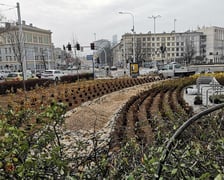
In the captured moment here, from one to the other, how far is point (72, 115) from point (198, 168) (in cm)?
820

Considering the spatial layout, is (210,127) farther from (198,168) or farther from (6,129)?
(6,129)

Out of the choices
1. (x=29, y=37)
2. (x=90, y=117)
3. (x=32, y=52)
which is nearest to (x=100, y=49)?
(x=32, y=52)

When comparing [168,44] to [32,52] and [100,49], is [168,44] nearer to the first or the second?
[100,49]

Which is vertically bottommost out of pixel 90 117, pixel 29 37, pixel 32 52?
pixel 90 117

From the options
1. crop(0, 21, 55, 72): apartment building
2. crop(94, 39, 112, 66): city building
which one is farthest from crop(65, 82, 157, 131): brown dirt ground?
crop(0, 21, 55, 72): apartment building

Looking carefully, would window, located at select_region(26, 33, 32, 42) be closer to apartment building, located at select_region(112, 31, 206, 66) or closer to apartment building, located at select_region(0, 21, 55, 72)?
apartment building, located at select_region(0, 21, 55, 72)

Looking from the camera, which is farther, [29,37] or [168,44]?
[168,44]

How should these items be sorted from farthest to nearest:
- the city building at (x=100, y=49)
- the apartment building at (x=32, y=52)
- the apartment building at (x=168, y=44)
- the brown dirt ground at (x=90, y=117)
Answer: the apartment building at (x=168, y=44) < the apartment building at (x=32, y=52) < the city building at (x=100, y=49) < the brown dirt ground at (x=90, y=117)

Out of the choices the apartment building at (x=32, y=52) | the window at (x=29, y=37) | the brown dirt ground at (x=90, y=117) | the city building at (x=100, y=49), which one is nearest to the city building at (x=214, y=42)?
the city building at (x=100, y=49)

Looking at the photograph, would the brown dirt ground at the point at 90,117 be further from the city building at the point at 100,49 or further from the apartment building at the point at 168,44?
the apartment building at the point at 168,44

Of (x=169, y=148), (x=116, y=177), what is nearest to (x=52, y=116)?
(x=116, y=177)

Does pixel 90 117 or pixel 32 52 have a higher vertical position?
pixel 32 52

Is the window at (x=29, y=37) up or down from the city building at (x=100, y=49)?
up

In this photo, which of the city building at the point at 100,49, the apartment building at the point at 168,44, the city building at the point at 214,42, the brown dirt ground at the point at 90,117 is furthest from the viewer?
the city building at the point at 214,42
